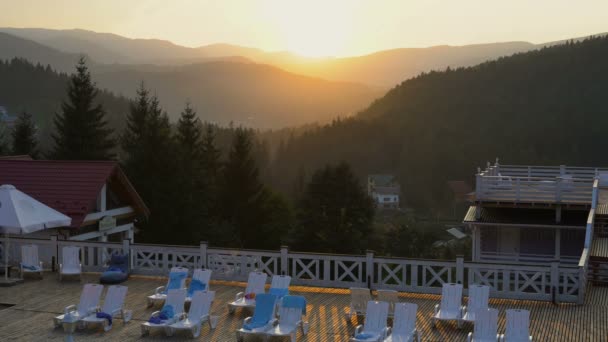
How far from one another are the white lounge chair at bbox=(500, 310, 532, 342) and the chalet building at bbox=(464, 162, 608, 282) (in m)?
12.2

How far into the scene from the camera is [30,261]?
1842cm

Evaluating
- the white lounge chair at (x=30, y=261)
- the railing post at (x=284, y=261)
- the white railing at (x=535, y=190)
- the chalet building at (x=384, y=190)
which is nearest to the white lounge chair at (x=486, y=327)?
the railing post at (x=284, y=261)

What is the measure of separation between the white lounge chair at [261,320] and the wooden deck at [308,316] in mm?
378

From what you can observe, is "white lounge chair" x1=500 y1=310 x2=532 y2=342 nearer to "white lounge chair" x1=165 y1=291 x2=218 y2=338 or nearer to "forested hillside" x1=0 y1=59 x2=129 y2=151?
"white lounge chair" x1=165 y1=291 x2=218 y2=338

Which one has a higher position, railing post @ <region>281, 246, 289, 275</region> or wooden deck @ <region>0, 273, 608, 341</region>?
railing post @ <region>281, 246, 289, 275</region>

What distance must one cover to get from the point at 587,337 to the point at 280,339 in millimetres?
5476

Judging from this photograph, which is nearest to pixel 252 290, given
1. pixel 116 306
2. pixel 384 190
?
pixel 116 306

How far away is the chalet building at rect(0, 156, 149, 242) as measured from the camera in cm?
2270

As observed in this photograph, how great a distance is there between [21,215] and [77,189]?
601cm

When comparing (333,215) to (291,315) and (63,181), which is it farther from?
(291,315)

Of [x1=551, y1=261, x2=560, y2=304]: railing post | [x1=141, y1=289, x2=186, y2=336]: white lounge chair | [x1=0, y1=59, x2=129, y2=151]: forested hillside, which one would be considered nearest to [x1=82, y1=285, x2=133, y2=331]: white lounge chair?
[x1=141, y1=289, x2=186, y2=336]: white lounge chair

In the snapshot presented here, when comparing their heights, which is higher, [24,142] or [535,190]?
[24,142]

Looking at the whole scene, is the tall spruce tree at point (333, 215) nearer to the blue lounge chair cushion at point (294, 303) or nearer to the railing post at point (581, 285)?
the railing post at point (581, 285)

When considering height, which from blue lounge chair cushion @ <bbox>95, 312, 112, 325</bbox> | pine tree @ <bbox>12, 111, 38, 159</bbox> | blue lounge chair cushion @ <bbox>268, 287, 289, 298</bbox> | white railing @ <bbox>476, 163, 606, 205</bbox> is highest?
pine tree @ <bbox>12, 111, 38, 159</bbox>
